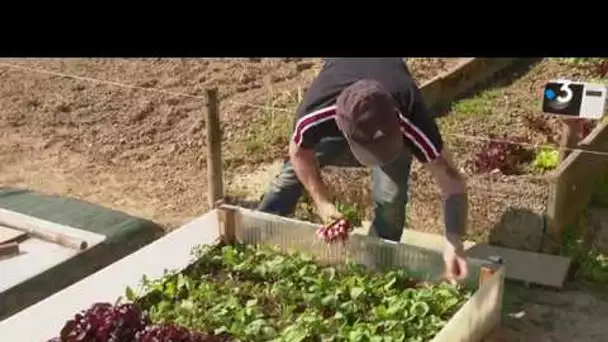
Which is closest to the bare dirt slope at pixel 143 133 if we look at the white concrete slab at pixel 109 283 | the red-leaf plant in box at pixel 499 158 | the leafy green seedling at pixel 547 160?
the white concrete slab at pixel 109 283

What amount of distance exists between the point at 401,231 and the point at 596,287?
994 mm

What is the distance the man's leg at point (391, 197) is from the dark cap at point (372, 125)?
2.96ft

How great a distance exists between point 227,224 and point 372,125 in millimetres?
1579

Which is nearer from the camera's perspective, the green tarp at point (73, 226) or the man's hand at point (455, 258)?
the man's hand at point (455, 258)

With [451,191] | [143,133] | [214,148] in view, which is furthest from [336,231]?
[143,133]

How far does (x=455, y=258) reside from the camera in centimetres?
341

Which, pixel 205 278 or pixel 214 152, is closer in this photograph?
pixel 205 278

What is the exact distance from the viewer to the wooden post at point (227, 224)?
4.08 m

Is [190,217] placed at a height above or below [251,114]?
below

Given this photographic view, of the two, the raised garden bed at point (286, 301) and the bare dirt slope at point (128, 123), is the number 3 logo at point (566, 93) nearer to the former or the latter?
the raised garden bed at point (286, 301)

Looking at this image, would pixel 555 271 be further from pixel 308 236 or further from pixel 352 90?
pixel 352 90

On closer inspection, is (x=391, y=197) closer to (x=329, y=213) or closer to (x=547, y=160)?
(x=329, y=213)
